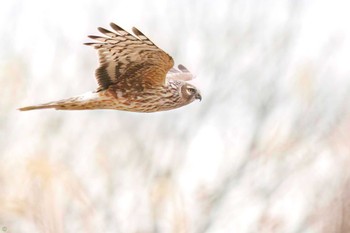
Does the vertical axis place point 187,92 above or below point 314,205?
above

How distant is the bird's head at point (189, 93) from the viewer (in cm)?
421

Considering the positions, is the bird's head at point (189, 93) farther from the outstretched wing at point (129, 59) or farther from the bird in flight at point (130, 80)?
the outstretched wing at point (129, 59)

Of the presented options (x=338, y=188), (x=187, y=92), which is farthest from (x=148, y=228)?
(x=338, y=188)

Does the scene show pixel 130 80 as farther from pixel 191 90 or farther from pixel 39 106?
pixel 39 106

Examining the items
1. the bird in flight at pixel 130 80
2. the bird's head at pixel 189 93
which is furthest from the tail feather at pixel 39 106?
the bird's head at pixel 189 93

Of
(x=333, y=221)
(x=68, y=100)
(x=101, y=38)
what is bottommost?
(x=333, y=221)

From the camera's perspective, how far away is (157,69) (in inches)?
148

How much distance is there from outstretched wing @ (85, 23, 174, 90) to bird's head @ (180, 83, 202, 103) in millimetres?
263

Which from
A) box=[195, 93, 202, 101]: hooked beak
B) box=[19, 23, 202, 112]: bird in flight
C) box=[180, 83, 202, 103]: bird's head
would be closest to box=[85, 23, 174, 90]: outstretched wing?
box=[19, 23, 202, 112]: bird in flight

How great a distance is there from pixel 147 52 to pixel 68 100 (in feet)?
1.49

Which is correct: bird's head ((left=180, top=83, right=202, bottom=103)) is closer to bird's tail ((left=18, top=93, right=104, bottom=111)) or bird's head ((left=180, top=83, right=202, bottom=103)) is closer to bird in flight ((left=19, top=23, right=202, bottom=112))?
bird in flight ((left=19, top=23, right=202, bottom=112))

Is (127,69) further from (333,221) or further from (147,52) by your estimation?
(333,221)

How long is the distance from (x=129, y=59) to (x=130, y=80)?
0.70 feet

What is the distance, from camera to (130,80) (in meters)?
3.87
